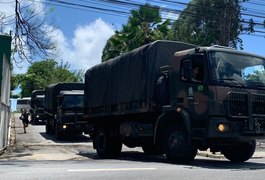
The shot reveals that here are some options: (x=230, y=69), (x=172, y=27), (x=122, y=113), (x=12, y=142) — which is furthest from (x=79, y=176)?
(x=172, y=27)

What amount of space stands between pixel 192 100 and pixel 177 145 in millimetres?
1312

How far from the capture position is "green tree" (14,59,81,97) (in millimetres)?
76625

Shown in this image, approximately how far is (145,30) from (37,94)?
14.9 metres

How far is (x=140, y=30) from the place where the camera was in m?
36.2

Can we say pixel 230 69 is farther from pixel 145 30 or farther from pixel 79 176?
pixel 145 30

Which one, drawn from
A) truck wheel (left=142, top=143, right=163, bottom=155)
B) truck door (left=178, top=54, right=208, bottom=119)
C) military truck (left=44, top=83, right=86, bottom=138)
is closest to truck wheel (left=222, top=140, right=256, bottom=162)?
truck door (left=178, top=54, right=208, bottom=119)

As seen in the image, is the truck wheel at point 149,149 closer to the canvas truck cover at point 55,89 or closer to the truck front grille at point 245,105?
the truck front grille at point 245,105

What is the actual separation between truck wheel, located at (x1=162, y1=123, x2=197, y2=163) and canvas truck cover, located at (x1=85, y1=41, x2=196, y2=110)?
1239 millimetres

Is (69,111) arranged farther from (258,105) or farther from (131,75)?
(258,105)

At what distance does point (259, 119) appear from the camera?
12.4m

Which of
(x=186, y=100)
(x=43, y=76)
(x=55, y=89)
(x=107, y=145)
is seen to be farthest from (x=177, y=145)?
(x=43, y=76)

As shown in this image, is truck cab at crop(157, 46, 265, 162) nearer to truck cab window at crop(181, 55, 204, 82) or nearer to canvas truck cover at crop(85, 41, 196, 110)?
truck cab window at crop(181, 55, 204, 82)

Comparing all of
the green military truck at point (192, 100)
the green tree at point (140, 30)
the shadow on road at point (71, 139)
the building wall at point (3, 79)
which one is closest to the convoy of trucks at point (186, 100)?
the green military truck at point (192, 100)

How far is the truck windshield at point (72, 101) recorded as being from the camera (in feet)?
88.7
